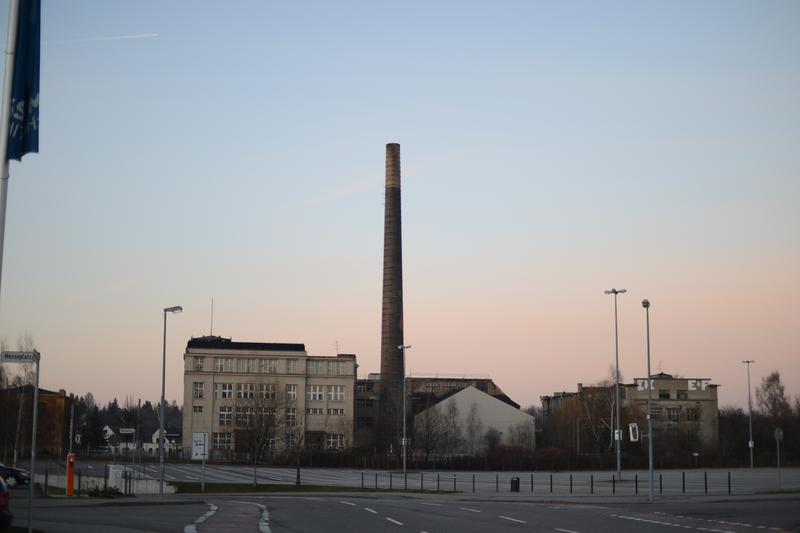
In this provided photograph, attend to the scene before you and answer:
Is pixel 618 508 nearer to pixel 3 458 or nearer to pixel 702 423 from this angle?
pixel 3 458

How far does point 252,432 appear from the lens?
3898 inches

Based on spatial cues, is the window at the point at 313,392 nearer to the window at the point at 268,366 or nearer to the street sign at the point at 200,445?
the window at the point at 268,366

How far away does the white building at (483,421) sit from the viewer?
125750 mm

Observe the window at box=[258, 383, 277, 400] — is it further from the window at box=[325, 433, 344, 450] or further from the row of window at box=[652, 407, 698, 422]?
the row of window at box=[652, 407, 698, 422]

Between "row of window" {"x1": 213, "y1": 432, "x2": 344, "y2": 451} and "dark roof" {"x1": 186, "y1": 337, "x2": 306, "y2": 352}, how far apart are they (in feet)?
39.1

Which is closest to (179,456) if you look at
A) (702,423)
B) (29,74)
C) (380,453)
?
(380,453)

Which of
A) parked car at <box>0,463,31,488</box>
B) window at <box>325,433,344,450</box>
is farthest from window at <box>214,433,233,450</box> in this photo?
parked car at <box>0,463,31,488</box>

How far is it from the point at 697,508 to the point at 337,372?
96150mm

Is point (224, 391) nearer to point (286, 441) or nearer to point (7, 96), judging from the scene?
point (286, 441)

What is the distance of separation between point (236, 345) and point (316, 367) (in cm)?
1101

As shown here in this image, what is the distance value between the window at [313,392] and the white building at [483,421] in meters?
15.6

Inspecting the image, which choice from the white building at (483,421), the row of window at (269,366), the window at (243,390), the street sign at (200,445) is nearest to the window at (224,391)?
the window at (243,390)

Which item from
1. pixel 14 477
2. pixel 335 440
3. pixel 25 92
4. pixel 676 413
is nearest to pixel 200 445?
pixel 14 477

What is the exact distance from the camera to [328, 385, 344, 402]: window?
128 metres
